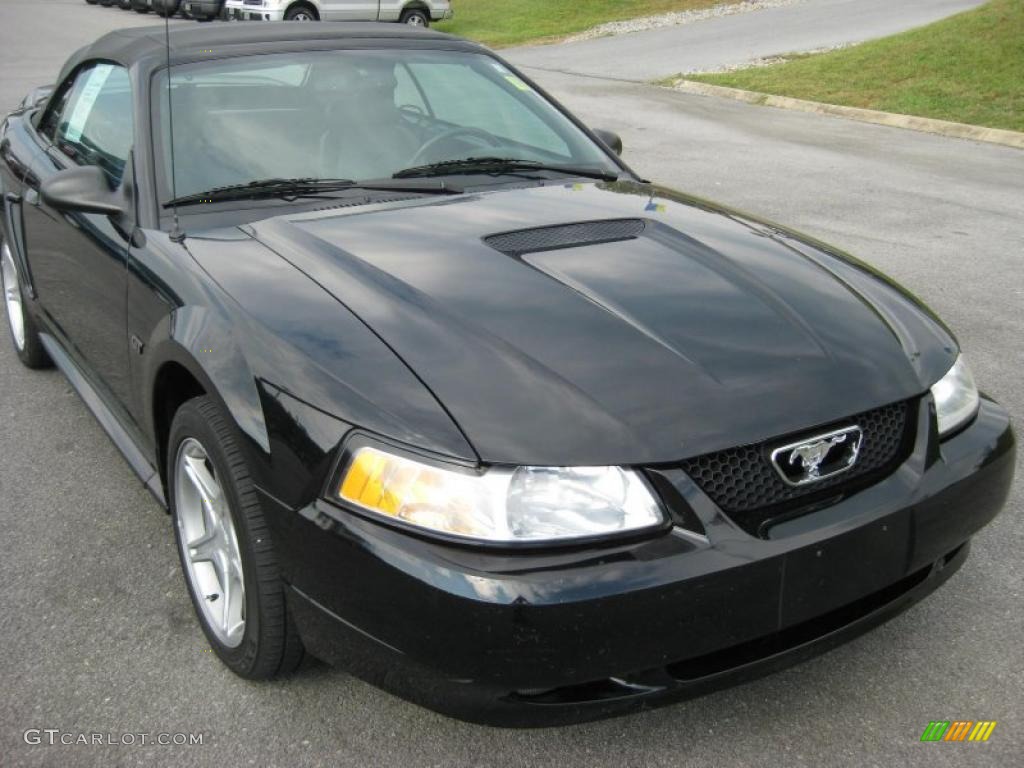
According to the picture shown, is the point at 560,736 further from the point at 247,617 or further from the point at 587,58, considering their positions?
the point at 587,58

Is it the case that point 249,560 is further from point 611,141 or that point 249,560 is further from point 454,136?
point 611,141

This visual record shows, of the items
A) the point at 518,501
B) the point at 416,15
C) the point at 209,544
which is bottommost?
the point at 416,15

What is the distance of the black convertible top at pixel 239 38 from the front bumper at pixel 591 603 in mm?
1972

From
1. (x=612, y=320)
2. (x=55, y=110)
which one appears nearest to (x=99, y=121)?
(x=55, y=110)

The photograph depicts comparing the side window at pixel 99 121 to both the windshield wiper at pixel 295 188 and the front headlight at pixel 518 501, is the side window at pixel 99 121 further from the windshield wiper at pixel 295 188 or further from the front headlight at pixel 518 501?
the front headlight at pixel 518 501

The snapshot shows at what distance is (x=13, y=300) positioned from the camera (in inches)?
201

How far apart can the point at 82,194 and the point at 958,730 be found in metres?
2.81

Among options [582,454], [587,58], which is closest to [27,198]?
[582,454]

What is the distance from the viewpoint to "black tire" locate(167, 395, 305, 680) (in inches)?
94.5

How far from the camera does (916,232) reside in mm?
7395

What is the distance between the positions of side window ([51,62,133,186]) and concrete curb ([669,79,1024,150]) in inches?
389

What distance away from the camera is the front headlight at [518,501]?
2.08 meters

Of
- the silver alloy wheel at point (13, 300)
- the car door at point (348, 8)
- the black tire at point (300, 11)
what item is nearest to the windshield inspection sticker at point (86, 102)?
the silver alloy wheel at point (13, 300)

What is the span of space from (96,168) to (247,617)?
1.59 metres
